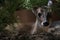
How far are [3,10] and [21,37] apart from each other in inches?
12.6

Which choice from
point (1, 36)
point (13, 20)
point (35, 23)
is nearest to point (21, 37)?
point (1, 36)

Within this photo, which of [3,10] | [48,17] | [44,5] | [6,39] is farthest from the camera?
[48,17]

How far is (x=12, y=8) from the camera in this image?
1697 mm

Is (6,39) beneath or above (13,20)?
beneath

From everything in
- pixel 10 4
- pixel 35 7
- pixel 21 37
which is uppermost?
pixel 35 7

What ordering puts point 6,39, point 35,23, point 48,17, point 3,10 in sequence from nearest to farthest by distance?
point 6,39
point 3,10
point 48,17
point 35,23

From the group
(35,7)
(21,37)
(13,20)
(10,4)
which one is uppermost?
(35,7)

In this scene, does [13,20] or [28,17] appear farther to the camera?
[28,17]

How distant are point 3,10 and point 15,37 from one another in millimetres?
296

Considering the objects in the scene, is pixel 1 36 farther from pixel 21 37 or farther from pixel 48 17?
pixel 48 17

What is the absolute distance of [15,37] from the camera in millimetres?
1480

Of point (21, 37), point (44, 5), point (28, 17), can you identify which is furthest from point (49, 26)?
point (21, 37)

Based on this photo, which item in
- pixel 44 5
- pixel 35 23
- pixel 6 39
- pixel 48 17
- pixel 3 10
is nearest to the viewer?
pixel 6 39

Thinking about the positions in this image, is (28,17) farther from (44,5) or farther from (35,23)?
(44,5)
